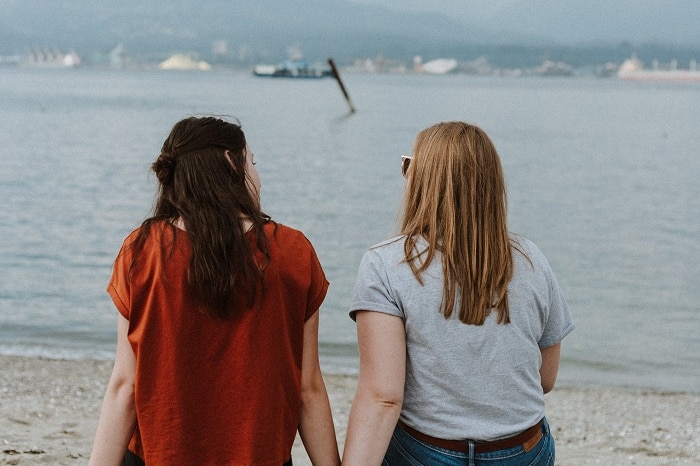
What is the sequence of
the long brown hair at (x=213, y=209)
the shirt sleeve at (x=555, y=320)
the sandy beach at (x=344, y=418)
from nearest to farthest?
the long brown hair at (x=213, y=209) < the shirt sleeve at (x=555, y=320) < the sandy beach at (x=344, y=418)

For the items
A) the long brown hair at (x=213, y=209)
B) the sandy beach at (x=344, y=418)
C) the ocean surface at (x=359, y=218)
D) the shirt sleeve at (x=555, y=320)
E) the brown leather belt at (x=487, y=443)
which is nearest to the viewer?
the long brown hair at (x=213, y=209)

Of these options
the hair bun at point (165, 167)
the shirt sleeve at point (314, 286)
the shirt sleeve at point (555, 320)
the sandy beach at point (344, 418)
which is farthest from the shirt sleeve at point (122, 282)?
the sandy beach at point (344, 418)

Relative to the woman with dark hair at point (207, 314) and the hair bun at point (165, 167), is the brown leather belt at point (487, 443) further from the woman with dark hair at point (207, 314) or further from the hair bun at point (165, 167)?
the hair bun at point (165, 167)

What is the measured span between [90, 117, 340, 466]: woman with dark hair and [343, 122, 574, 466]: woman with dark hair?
21 centimetres

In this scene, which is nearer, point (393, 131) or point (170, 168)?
point (170, 168)

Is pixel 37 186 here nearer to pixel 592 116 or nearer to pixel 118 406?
pixel 118 406

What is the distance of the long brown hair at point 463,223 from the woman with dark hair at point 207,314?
1.05 feet

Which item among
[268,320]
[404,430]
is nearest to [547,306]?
[404,430]

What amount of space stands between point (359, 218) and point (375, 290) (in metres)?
20.1

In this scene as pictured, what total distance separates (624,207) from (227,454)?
24.2m

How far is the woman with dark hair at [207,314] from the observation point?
235 centimetres

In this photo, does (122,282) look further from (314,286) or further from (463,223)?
(463,223)

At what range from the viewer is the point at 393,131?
192 ft

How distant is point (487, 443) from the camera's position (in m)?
2.48
